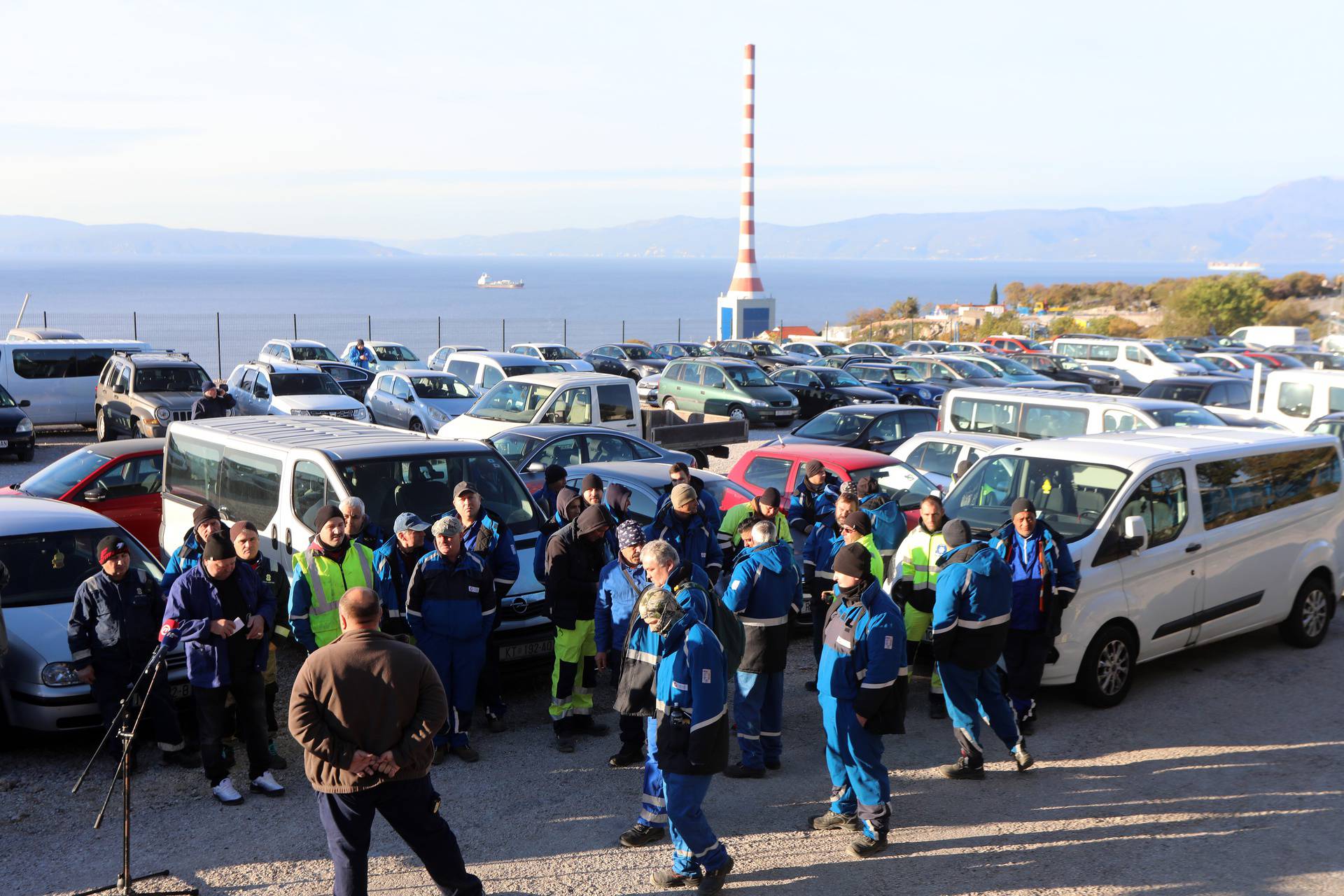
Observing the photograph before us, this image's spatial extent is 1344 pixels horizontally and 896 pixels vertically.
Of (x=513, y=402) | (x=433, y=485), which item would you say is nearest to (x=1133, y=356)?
(x=513, y=402)

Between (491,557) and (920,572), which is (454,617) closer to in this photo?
(491,557)

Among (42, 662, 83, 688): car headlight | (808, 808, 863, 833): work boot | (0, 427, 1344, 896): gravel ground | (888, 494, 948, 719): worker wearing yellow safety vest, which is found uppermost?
(888, 494, 948, 719): worker wearing yellow safety vest

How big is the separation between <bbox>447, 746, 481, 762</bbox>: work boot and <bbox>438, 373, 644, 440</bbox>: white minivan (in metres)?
9.65

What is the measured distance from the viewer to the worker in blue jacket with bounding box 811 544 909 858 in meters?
5.75

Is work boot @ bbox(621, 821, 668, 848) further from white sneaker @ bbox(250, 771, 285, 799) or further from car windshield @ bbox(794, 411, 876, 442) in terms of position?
car windshield @ bbox(794, 411, 876, 442)

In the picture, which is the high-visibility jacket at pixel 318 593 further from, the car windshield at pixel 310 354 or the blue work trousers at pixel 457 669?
the car windshield at pixel 310 354

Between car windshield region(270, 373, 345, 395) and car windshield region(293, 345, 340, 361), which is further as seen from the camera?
car windshield region(293, 345, 340, 361)

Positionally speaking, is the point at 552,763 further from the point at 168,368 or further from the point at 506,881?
the point at 168,368

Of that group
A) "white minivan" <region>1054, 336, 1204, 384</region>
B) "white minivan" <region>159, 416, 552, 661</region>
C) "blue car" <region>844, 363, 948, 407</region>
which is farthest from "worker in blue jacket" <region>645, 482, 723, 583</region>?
"white minivan" <region>1054, 336, 1204, 384</region>

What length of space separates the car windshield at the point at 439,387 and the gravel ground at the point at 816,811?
14.5 m

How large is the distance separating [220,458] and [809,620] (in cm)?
562

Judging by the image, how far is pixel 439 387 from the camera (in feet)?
72.1

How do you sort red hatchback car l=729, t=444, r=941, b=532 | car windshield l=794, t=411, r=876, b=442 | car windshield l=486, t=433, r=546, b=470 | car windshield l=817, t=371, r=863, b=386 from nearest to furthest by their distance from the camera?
red hatchback car l=729, t=444, r=941, b=532, car windshield l=486, t=433, r=546, b=470, car windshield l=794, t=411, r=876, b=442, car windshield l=817, t=371, r=863, b=386

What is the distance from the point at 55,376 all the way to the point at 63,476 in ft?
40.7
